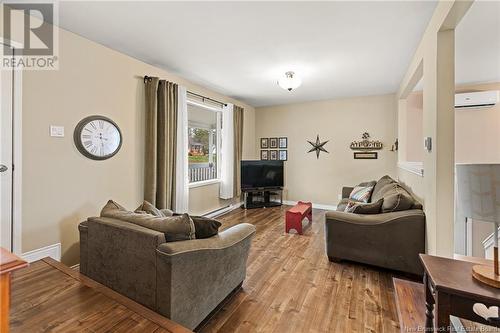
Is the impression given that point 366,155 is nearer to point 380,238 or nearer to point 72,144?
point 380,238

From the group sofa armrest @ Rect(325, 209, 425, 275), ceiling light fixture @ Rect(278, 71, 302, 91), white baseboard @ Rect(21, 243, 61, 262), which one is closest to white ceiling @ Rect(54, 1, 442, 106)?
ceiling light fixture @ Rect(278, 71, 302, 91)

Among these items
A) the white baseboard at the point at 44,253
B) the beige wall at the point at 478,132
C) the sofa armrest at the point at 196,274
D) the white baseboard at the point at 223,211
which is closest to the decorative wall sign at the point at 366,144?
the beige wall at the point at 478,132

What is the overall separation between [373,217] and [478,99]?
3303mm

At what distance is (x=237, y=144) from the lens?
5.37m

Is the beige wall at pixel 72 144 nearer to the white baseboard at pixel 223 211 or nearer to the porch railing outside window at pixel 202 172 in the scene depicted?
the porch railing outside window at pixel 202 172

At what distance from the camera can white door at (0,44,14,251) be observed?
2070 millimetres

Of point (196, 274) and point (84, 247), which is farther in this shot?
point (84, 247)

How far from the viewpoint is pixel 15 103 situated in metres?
2.13

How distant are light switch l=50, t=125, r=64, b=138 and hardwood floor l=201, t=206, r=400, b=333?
236 cm

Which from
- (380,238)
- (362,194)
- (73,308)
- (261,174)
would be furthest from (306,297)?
(261,174)

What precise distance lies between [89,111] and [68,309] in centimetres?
205

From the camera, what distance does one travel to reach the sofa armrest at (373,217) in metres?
2.42

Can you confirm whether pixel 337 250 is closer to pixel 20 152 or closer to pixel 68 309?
pixel 68 309

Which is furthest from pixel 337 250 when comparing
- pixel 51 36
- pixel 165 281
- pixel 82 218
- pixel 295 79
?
Result: pixel 51 36
